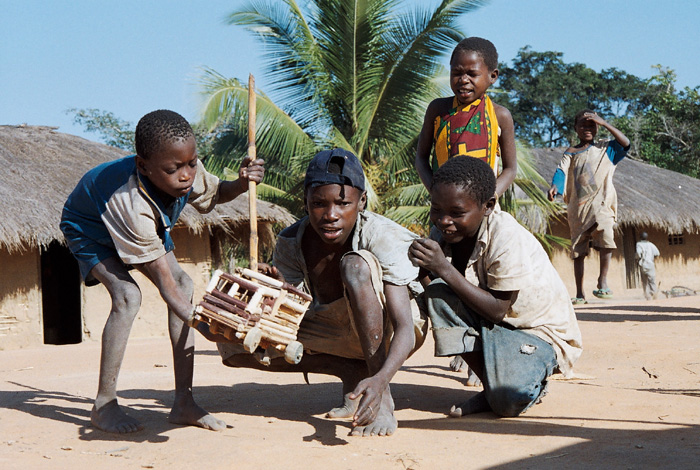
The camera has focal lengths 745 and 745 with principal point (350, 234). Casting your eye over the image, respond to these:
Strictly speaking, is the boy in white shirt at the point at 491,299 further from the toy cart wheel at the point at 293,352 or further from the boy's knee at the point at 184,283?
the boy's knee at the point at 184,283

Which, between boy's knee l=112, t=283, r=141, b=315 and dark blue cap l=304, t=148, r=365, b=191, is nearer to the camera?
dark blue cap l=304, t=148, r=365, b=191

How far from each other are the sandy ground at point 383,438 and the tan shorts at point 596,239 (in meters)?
2.05

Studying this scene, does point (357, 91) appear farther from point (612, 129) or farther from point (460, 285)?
point (460, 285)

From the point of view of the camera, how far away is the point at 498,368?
3359 mm

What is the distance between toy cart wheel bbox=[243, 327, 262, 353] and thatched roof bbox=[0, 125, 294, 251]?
24.6ft

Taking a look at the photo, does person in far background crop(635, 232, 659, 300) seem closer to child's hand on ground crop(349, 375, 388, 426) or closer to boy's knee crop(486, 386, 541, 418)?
boy's knee crop(486, 386, 541, 418)

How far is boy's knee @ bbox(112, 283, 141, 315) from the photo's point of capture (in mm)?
3436

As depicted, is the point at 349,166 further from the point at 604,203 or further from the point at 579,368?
the point at 604,203

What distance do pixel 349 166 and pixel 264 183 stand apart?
10734mm

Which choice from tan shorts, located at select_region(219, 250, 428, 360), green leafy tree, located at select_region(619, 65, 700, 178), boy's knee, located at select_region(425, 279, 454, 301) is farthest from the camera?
green leafy tree, located at select_region(619, 65, 700, 178)

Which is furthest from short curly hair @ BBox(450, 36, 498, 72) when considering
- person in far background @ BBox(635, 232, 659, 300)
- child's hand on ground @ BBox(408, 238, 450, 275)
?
person in far background @ BBox(635, 232, 659, 300)

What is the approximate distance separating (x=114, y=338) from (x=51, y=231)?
22.6ft

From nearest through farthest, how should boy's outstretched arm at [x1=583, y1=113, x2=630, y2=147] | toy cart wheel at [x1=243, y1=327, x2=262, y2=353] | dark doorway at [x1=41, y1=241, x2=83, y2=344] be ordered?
toy cart wheel at [x1=243, y1=327, x2=262, y2=353] → boy's outstretched arm at [x1=583, y1=113, x2=630, y2=147] → dark doorway at [x1=41, y1=241, x2=83, y2=344]

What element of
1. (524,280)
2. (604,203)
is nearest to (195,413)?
(524,280)
